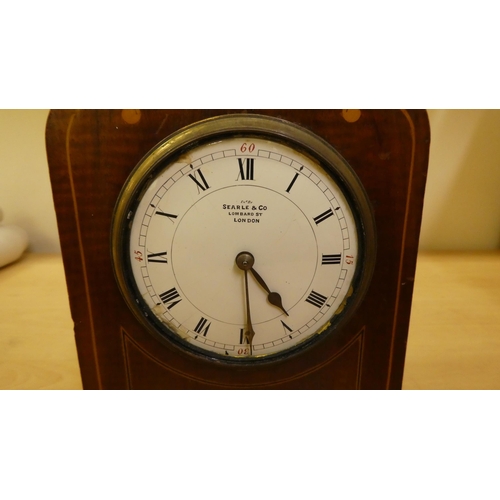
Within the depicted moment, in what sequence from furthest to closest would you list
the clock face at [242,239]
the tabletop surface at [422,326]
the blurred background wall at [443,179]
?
the blurred background wall at [443,179] → the tabletop surface at [422,326] → the clock face at [242,239]

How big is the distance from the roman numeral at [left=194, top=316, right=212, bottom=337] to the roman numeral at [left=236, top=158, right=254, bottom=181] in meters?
0.25

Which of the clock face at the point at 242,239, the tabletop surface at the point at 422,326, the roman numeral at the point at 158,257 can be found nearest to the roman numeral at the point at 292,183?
the clock face at the point at 242,239

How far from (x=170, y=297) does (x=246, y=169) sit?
9.9 inches

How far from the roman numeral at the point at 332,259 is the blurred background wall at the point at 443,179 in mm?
601

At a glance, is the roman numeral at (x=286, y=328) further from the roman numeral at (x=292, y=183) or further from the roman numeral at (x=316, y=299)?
the roman numeral at (x=292, y=183)

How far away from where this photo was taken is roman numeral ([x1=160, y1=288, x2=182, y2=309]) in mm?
673

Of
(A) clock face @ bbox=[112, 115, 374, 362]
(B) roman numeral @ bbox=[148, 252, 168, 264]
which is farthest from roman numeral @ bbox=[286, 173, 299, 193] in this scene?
(B) roman numeral @ bbox=[148, 252, 168, 264]

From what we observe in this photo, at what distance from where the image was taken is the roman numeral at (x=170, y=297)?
673mm

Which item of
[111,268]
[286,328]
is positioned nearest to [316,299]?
[286,328]

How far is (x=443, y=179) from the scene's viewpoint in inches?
46.6

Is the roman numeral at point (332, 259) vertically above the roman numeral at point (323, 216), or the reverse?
the roman numeral at point (323, 216)

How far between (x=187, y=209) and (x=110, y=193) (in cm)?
13

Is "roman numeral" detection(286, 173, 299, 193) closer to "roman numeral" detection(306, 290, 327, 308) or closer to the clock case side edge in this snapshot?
"roman numeral" detection(306, 290, 327, 308)

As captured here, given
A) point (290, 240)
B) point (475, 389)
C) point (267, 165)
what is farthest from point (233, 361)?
point (475, 389)
